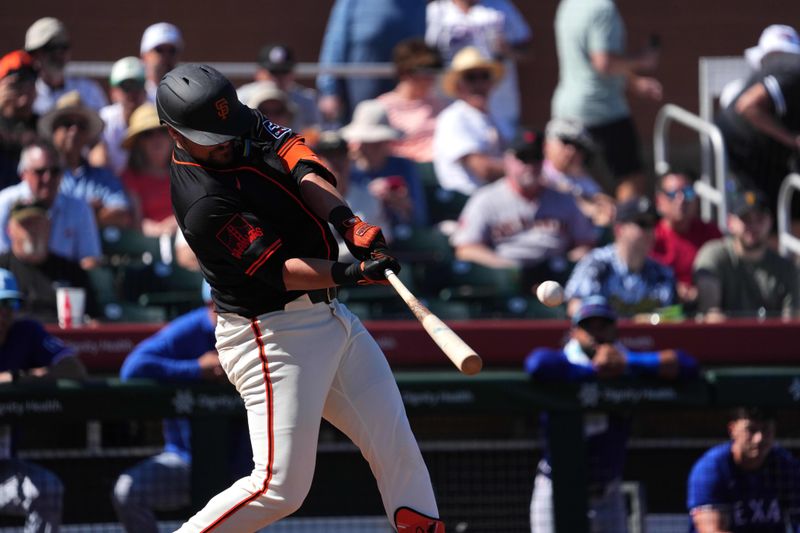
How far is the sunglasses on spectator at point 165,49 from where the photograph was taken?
7.79 meters

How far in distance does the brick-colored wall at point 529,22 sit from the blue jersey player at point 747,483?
467 centimetres

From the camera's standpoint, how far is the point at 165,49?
780cm

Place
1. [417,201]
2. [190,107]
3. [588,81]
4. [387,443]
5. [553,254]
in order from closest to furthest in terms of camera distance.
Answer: [190,107]
[387,443]
[553,254]
[417,201]
[588,81]

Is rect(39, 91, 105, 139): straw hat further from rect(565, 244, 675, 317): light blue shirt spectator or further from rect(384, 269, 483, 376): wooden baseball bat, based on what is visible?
rect(384, 269, 483, 376): wooden baseball bat

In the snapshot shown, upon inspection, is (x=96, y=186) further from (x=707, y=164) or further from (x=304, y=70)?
(x=707, y=164)

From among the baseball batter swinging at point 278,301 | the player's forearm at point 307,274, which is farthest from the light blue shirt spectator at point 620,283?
the player's forearm at point 307,274

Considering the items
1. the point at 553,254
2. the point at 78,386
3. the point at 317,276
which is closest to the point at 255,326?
the point at 317,276

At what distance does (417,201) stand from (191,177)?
4.14 m

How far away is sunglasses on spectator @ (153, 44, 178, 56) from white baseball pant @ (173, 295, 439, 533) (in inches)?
162

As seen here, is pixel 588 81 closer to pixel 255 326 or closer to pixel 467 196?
pixel 467 196

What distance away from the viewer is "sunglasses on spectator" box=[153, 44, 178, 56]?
25.6 feet

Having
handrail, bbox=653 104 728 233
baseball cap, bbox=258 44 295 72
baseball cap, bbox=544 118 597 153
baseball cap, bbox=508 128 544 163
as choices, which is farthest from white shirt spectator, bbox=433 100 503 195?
handrail, bbox=653 104 728 233

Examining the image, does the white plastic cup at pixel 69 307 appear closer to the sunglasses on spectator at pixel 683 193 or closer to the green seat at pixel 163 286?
the green seat at pixel 163 286

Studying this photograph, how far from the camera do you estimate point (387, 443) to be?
12.8 ft
